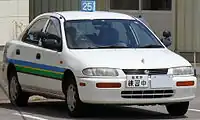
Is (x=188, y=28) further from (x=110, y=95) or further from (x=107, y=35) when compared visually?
(x=110, y=95)

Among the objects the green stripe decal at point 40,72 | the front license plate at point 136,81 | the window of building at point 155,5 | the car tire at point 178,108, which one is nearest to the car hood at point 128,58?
the front license plate at point 136,81

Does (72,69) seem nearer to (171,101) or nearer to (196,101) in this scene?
(171,101)

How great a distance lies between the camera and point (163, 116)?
10.7 metres

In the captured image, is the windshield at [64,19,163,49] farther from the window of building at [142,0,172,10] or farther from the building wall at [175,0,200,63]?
the window of building at [142,0,172,10]

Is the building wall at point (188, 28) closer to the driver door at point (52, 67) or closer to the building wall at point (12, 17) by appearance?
the building wall at point (12, 17)

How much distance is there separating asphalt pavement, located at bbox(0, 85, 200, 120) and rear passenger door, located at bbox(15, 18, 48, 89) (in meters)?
0.49

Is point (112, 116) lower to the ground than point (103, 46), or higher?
lower

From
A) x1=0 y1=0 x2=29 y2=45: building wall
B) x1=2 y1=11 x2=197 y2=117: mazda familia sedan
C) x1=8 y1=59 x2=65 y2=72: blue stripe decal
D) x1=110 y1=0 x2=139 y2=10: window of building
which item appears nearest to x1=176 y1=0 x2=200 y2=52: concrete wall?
x1=110 y1=0 x2=139 y2=10: window of building

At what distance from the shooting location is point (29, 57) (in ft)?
37.6

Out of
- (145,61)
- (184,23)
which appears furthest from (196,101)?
(184,23)

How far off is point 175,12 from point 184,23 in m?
0.54

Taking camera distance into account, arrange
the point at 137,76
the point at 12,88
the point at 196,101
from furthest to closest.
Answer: the point at 196,101
the point at 12,88
the point at 137,76

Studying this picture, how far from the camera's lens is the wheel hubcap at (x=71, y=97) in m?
10.2

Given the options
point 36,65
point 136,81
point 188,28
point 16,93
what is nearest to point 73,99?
point 136,81
